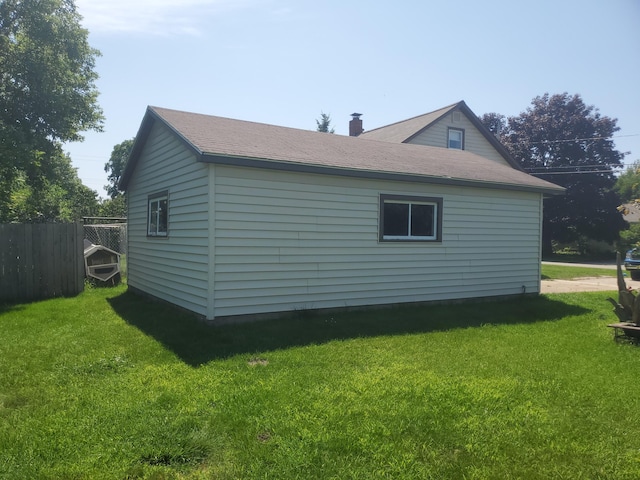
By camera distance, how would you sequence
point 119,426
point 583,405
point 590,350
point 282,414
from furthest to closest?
point 590,350 → point 583,405 → point 282,414 → point 119,426

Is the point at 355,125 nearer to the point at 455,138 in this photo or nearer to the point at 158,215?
the point at 455,138

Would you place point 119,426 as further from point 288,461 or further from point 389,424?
point 389,424

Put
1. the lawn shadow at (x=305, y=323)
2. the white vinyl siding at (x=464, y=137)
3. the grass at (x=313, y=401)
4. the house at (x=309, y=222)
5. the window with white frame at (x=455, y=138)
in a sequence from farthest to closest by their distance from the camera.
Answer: the window with white frame at (x=455, y=138), the white vinyl siding at (x=464, y=137), the house at (x=309, y=222), the lawn shadow at (x=305, y=323), the grass at (x=313, y=401)

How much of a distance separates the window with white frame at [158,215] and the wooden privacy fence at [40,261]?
2001mm

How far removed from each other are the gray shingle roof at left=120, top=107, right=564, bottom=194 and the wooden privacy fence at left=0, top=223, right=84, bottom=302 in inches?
92.7

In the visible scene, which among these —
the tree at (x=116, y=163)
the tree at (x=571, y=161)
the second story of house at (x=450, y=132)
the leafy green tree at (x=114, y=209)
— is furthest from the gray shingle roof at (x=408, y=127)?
the tree at (x=116, y=163)

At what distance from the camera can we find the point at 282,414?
4105mm

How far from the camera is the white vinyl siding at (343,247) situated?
773 centimetres

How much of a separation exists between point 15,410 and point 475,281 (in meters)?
8.99

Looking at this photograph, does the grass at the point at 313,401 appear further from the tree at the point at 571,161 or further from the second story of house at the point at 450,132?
the tree at the point at 571,161

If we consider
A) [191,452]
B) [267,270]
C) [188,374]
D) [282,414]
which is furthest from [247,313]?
[191,452]

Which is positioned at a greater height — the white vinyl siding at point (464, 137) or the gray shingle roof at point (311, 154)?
the white vinyl siding at point (464, 137)

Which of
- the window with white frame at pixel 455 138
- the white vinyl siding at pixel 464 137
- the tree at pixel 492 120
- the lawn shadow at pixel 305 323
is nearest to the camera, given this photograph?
the lawn shadow at pixel 305 323

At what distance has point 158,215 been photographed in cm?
1042
